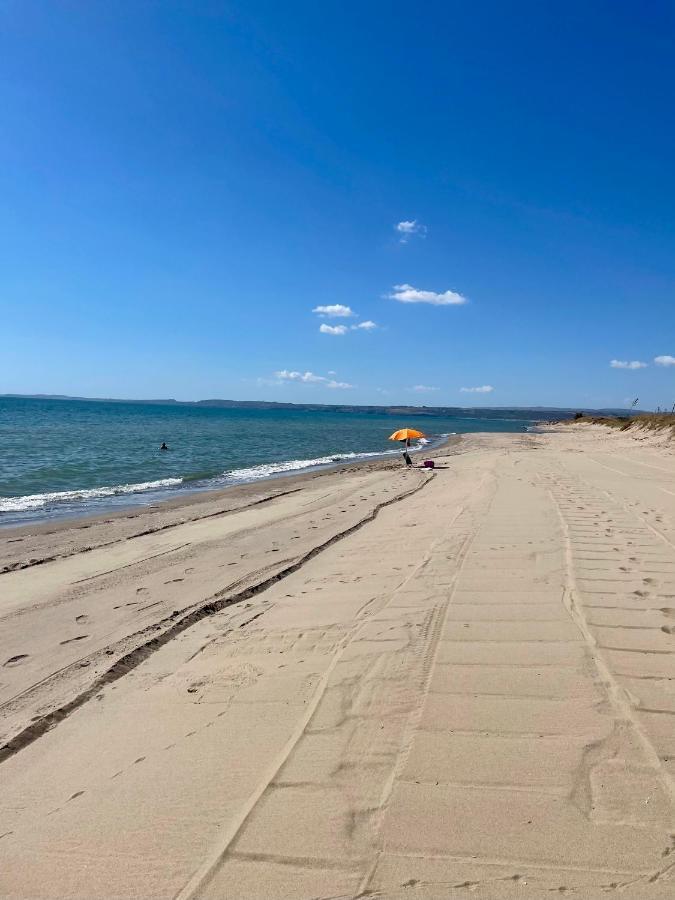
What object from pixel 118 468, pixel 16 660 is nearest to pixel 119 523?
pixel 16 660

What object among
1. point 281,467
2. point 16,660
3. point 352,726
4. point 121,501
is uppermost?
point 352,726

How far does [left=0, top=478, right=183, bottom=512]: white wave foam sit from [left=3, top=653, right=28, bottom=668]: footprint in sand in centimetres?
1108

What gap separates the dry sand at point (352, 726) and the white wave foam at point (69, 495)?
8633 millimetres

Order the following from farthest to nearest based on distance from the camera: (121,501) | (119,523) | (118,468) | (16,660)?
(118,468)
(121,501)
(119,523)
(16,660)

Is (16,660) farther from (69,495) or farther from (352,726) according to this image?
(69,495)

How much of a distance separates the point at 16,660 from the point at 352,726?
4000mm

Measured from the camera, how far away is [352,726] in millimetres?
3627

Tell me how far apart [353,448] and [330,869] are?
4002cm

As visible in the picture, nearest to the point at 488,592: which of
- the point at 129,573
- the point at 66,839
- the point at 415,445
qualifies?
the point at 66,839

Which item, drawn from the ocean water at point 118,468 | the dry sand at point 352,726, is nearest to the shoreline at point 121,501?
the ocean water at point 118,468

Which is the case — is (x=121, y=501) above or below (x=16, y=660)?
below

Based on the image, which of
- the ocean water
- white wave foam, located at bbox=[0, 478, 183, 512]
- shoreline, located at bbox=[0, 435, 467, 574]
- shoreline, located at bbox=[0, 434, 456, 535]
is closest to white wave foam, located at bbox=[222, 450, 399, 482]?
the ocean water

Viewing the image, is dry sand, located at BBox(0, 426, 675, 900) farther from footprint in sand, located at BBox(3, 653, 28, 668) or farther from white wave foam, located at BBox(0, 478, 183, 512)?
white wave foam, located at BBox(0, 478, 183, 512)

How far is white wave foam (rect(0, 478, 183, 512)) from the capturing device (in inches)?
620
